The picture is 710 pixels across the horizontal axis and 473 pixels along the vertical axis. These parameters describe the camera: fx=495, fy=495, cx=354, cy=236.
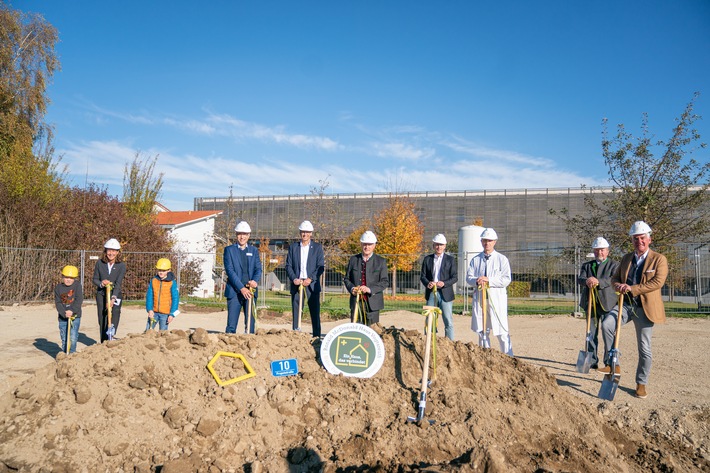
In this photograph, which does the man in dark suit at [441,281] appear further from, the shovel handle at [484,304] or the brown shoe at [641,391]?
the brown shoe at [641,391]

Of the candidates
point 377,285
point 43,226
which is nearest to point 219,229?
point 43,226

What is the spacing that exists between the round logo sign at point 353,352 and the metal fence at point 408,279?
36.3ft

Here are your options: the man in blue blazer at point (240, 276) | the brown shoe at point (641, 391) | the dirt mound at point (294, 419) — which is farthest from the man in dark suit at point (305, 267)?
the brown shoe at point (641, 391)

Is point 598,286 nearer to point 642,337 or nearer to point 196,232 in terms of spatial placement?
point 642,337

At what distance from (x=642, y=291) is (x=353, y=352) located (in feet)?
12.4

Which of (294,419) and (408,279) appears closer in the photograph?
(294,419)

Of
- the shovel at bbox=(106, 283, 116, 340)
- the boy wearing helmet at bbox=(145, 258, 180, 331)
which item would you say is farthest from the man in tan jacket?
the shovel at bbox=(106, 283, 116, 340)

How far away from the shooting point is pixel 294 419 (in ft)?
15.2

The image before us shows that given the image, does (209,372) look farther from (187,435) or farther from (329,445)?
(329,445)

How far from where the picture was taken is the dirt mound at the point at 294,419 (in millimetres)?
4105

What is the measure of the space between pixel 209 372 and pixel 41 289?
1508 cm

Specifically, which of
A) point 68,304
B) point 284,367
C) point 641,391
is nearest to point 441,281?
point 641,391

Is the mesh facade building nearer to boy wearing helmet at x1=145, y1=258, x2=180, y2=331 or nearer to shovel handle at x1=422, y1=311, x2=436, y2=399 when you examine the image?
boy wearing helmet at x1=145, y1=258, x2=180, y2=331

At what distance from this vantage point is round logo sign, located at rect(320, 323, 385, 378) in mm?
5332
